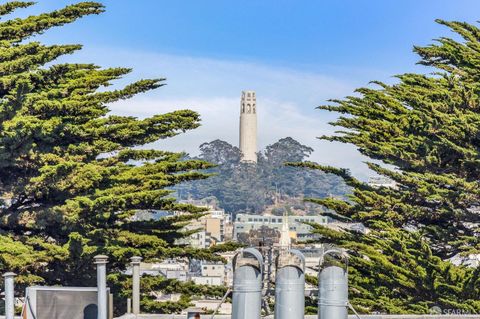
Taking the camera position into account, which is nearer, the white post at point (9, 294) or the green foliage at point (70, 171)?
the white post at point (9, 294)

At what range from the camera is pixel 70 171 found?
26406mm

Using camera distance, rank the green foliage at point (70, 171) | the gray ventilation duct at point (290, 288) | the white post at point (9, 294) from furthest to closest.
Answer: the green foliage at point (70, 171) → the white post at point (9, 294) → the gray ventilation duct at point (290, 288)

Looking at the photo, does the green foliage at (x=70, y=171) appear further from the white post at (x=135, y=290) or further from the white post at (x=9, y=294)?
the white post at (x=9, y=294)

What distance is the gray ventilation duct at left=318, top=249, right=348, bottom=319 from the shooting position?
11430 mm

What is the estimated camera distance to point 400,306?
27609 millimetres

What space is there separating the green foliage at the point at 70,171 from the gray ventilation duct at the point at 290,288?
15311 mm

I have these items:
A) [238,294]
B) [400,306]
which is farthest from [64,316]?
[400,306]

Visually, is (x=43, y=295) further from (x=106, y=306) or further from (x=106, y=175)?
(x=106, y=175)

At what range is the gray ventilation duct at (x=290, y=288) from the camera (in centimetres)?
1143

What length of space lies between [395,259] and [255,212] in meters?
171

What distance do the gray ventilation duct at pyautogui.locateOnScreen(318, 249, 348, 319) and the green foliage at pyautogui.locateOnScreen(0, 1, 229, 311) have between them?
15.5 m

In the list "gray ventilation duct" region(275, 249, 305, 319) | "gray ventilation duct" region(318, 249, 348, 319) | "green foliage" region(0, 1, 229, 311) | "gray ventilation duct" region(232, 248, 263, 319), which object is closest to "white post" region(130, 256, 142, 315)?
"gray ventilation duct" region(232, 248, 263, 319)

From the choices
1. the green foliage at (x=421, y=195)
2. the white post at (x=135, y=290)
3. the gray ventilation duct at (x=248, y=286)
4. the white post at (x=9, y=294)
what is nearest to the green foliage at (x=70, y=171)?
the green foliage at (x=421, y=195)

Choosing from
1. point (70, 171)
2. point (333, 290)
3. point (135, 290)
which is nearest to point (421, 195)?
point (70, 171)
